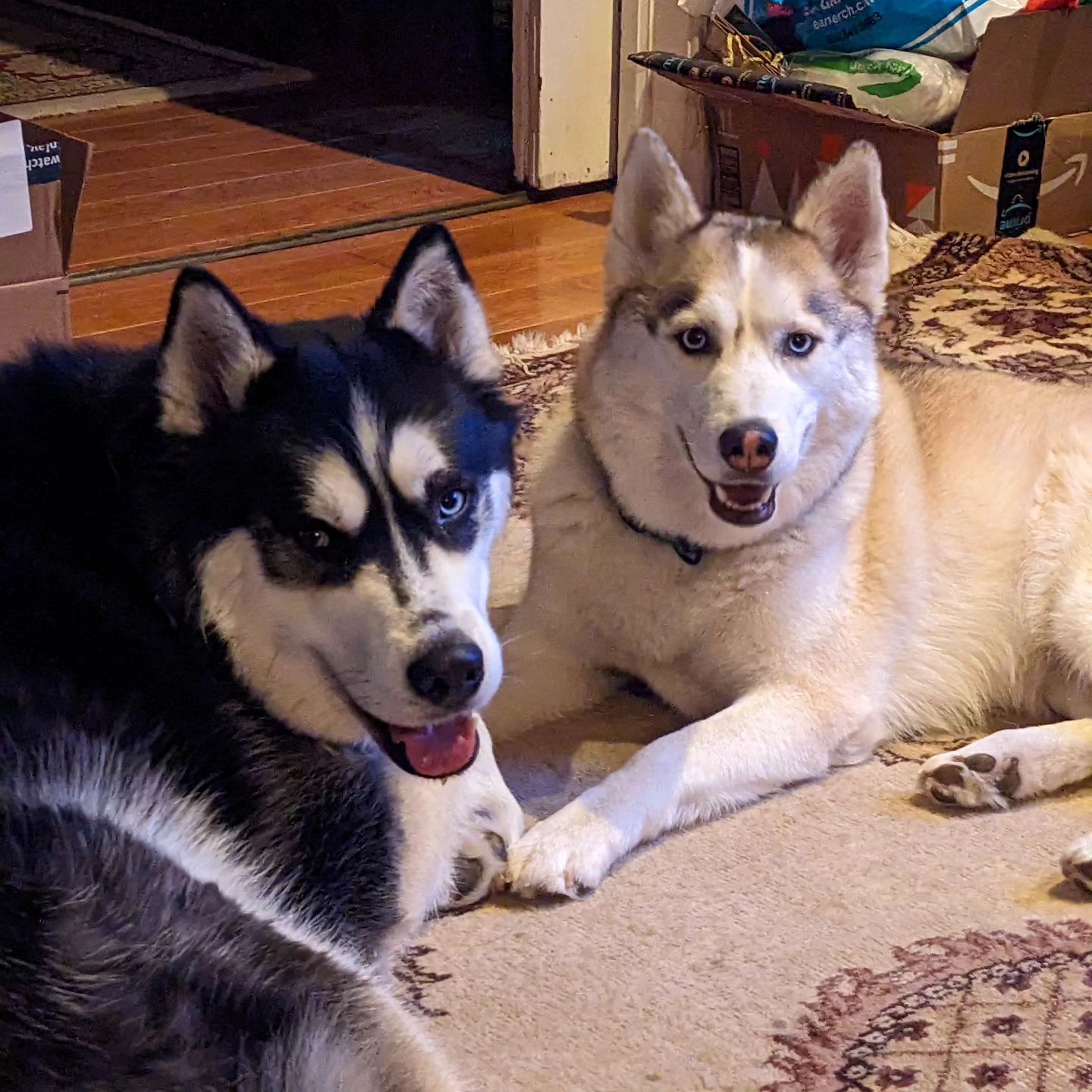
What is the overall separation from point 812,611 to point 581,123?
124 inches

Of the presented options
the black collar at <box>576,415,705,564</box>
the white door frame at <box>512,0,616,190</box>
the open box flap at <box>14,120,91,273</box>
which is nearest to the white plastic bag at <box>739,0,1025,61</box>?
the white door frame at <box>512,0,616,190</box>

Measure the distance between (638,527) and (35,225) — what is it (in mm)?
1356

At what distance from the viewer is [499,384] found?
1.55 metres

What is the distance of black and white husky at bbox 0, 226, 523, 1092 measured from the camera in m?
1.17

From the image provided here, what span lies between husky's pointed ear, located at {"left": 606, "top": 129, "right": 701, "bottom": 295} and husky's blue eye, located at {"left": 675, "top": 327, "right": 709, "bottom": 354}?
Answer: 0.18 meters

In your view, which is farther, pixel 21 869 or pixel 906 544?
pixel 906 544

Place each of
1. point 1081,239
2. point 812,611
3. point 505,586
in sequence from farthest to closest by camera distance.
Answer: point 1081,239
point 505,586
point 812,611

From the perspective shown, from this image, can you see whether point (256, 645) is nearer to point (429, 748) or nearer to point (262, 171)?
point (429, 748)

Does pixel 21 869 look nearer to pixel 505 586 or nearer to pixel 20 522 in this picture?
pixel 20 522

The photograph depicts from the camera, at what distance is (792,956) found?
1.56 meters

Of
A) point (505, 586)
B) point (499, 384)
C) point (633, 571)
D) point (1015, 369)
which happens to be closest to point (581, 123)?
point (1015, 369)

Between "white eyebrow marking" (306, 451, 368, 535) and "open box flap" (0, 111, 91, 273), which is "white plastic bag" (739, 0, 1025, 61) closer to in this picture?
"open box flap" (0, 111, 91, 273)

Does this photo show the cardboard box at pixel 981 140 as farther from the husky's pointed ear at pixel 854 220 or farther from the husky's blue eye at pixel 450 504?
the husky's blue eye at pixel 450 504

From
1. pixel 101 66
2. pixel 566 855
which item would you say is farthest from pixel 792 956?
pixel 101 66
